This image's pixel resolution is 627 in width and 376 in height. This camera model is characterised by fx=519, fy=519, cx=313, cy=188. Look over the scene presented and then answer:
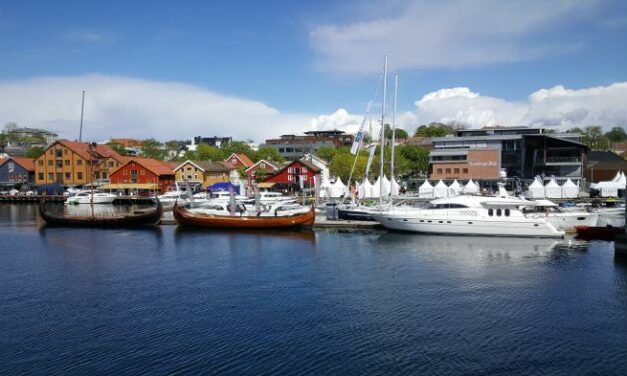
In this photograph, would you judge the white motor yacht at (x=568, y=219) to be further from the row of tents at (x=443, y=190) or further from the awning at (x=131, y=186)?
the awning at (x=131, y=186)

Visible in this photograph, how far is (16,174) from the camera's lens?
93.2 metres

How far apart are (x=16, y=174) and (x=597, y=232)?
92.8 m

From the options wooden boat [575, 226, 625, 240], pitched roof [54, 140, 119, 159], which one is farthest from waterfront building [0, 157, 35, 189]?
wooden boat [575, 226, 625, 240]

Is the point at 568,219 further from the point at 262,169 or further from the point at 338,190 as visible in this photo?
the point at 262,169

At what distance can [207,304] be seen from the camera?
22.2 meters

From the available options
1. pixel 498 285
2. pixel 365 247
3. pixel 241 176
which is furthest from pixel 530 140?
pixel 498 285

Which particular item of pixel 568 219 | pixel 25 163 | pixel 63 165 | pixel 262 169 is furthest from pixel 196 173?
pixel 568 219

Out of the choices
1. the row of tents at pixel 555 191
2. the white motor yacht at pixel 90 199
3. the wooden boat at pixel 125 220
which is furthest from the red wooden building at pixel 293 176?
the wooden boat at pixel 125 220

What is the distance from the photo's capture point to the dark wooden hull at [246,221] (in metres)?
43.2

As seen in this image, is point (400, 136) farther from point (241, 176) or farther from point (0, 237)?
point (0, 237)

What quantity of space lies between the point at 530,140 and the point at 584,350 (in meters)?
70.8

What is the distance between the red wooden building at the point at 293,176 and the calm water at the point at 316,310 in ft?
144

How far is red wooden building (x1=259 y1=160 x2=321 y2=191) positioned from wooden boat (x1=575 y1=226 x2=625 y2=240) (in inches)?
1789

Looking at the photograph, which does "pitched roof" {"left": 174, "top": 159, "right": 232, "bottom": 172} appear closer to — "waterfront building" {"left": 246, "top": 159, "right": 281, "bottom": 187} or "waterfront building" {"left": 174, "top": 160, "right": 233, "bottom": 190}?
"waterfront building" {"left": 174, "top": 160, "right": 233, "bottom": 190}
